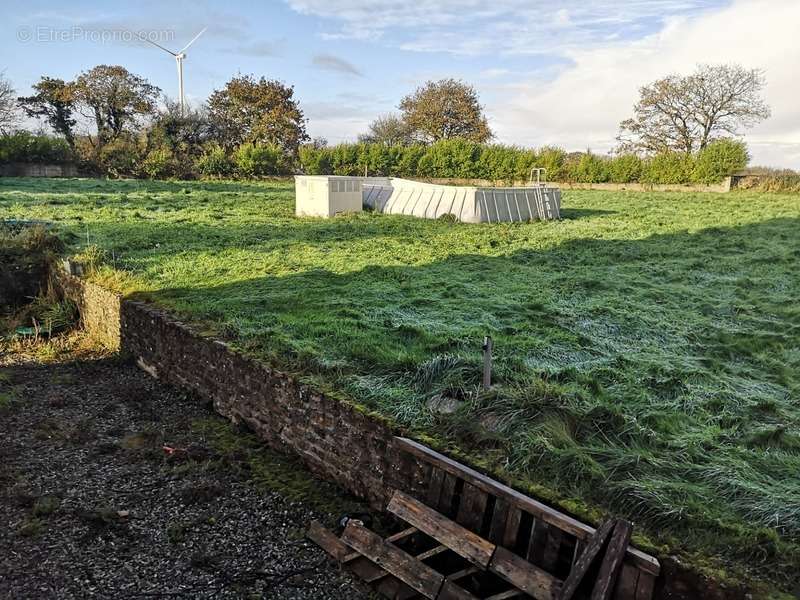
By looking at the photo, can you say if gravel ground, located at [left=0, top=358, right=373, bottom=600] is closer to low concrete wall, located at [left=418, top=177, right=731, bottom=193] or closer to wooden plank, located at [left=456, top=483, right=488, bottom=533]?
wooden plank, located at [left=456, top=483, right=488, bottom=533]

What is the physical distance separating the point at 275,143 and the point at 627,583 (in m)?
39.0

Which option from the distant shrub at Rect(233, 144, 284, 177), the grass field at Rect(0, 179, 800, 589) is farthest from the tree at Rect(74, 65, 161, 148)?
the grass field at Rect(0, 179, 800, 589)

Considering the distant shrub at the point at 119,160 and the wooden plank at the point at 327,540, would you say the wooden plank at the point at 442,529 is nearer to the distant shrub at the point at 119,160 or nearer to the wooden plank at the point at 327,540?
the wooden plank at the point at 327,540

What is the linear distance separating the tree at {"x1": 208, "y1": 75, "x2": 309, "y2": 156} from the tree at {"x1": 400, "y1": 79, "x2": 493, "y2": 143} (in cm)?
1061

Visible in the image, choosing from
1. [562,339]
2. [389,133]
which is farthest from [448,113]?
[562,339]

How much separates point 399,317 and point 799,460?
3.78 m

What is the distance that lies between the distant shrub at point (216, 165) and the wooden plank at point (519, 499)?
2961 cm

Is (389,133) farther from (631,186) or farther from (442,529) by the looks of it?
(442,529)

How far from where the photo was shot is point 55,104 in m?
35.5

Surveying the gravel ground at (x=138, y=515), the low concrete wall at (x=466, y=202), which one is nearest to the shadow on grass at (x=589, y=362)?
the gravel ground at (x=138, y=515)

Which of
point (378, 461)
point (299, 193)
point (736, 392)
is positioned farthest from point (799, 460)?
point (299, 193)

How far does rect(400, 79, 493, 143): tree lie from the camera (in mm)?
42719

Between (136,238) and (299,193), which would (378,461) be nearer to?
(136,238)

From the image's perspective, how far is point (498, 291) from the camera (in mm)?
7371
